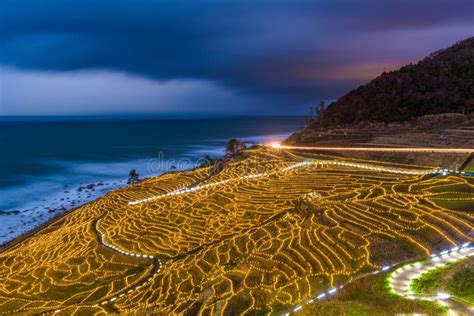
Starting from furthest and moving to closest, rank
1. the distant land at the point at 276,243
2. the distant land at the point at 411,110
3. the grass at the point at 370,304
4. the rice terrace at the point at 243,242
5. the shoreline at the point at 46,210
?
the distant land at the point at 411,110, the shoreline at the point at 46,210, the rice terrace at the point at 243,242, the distant land at the point at 276,243, the grass at the point at 370,304

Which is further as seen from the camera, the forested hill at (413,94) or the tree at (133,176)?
the tree at (133,176)

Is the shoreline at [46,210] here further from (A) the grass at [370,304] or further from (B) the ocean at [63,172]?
(A) the grass at [370,304]

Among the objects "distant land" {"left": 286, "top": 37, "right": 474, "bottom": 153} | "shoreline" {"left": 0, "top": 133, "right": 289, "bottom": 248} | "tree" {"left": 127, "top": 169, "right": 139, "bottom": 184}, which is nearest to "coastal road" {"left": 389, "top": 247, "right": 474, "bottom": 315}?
"distant land" {"left": 286, "top": 37, "right": 474, "bottom": 153}

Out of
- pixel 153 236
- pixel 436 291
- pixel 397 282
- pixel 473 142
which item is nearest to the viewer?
pixel 436 291

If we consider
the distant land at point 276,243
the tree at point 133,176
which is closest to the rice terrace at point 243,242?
the distant land at point 276,243

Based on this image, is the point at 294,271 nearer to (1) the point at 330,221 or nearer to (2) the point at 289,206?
(1) the point at 330,221

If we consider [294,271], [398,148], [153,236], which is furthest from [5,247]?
[398,148]

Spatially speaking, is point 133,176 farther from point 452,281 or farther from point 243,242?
point 452,281
